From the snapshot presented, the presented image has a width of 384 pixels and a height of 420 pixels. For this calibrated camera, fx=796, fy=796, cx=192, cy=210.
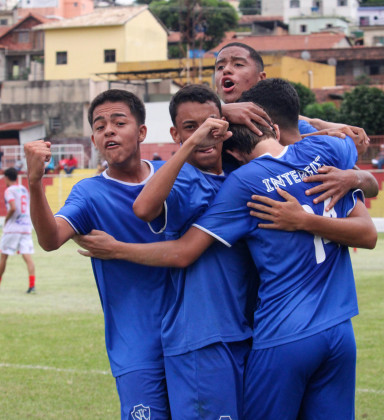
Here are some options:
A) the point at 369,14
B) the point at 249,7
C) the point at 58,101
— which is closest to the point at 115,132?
the point at 58,101

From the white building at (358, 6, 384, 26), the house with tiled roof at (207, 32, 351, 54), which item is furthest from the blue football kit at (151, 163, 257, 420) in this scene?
the white building at (358, 6, 384, 26)

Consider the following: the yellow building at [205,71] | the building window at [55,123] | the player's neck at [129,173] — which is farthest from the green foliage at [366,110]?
the player's neck at [129,173]

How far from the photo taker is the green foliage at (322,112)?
43.7 metres

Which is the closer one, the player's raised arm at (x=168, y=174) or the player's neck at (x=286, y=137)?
the player's raised arm at (x=168, y=174)

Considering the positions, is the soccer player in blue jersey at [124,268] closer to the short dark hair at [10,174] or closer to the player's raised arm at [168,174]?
the player's raised arm at [168,174]

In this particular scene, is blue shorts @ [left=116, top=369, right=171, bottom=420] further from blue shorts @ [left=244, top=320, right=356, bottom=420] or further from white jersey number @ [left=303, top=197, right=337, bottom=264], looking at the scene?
white jersey number @ [left=303, top=197, right=337, bottom=264]

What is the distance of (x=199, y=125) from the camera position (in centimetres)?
397

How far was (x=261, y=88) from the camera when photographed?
164 inches

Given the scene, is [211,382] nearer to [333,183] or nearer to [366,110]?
[333,183]

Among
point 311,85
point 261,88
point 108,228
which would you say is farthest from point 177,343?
point 311,85

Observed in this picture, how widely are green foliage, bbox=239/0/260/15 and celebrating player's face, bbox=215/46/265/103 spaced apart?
11250 centimetres

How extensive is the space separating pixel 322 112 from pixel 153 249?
4169 centimetres

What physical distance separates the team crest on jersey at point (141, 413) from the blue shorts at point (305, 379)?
0.53 meters

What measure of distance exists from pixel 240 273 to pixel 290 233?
0.32 meters
